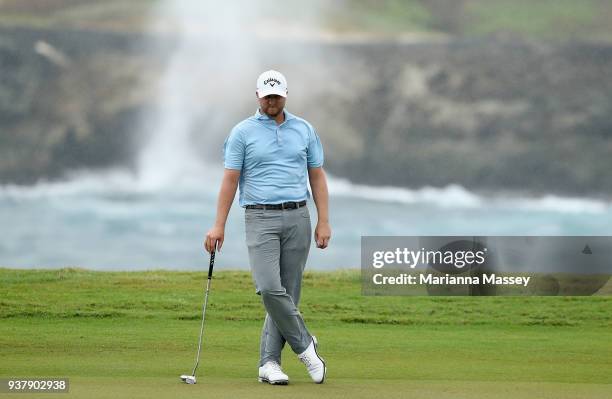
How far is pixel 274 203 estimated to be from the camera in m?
5.11

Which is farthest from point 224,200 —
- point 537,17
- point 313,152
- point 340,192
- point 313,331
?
point 537,17

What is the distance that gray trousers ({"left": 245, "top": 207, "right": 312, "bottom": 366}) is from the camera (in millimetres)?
5078

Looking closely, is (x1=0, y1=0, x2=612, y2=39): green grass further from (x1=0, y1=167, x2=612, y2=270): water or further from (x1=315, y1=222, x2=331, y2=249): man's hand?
(x1=315, y1=222, x2=331, y2=249): man's hand

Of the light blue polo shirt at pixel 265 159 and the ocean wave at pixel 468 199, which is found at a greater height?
the ocean wave at pixel 468 199

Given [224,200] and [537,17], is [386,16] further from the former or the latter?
[224,200]

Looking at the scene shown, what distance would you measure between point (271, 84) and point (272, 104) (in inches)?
4.5

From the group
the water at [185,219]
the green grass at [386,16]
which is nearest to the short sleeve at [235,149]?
the water at [185,219]

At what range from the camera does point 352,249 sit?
911 centimetres

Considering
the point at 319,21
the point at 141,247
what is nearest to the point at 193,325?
the point at 141,247

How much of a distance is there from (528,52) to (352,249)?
84.4 inches

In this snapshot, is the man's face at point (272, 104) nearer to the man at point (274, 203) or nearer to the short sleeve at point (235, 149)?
the man at point (274, 203)

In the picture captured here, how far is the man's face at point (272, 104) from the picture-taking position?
199 inches

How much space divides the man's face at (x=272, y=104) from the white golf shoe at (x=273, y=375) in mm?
1107

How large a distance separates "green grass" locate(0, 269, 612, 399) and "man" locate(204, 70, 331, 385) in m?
0.31
